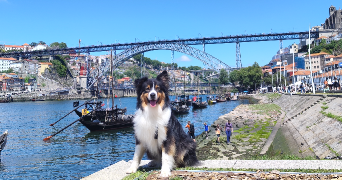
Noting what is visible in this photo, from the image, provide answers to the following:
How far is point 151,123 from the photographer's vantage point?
4.59 m

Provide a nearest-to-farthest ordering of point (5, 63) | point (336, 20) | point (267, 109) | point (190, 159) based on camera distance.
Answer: point (190, 159)
point (267, 109)
point (336, 20)
point (5, 63)

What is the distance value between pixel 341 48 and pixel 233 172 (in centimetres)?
8424

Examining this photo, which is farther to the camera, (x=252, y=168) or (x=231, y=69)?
(x=231, y=69)

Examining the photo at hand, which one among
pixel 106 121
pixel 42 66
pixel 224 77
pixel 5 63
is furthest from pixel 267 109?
pixel 5 63

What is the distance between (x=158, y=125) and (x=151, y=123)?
0.11m

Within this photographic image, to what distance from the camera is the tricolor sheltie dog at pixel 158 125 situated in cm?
454

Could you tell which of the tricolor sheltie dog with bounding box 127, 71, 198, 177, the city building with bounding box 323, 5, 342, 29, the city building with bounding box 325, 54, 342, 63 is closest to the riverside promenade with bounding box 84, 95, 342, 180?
the tricolor sheltie dog with bounding box 127, 71, 198, 177

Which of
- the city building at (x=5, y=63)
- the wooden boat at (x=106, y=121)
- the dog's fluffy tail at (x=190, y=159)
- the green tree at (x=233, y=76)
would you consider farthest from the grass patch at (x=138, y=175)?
the city building at (x=5, y=63)

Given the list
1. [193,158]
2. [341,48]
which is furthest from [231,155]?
[341,48]

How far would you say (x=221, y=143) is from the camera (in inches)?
572

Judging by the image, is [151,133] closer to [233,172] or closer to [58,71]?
[233,172]

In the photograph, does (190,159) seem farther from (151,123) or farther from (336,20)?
(336,20)

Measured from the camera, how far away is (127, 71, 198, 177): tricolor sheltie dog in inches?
179

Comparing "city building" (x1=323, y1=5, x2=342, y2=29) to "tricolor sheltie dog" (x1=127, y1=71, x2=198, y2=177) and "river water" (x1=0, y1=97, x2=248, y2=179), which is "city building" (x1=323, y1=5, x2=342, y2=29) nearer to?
"river water" (x1=0, y1=97, x2=248, y2=179)
